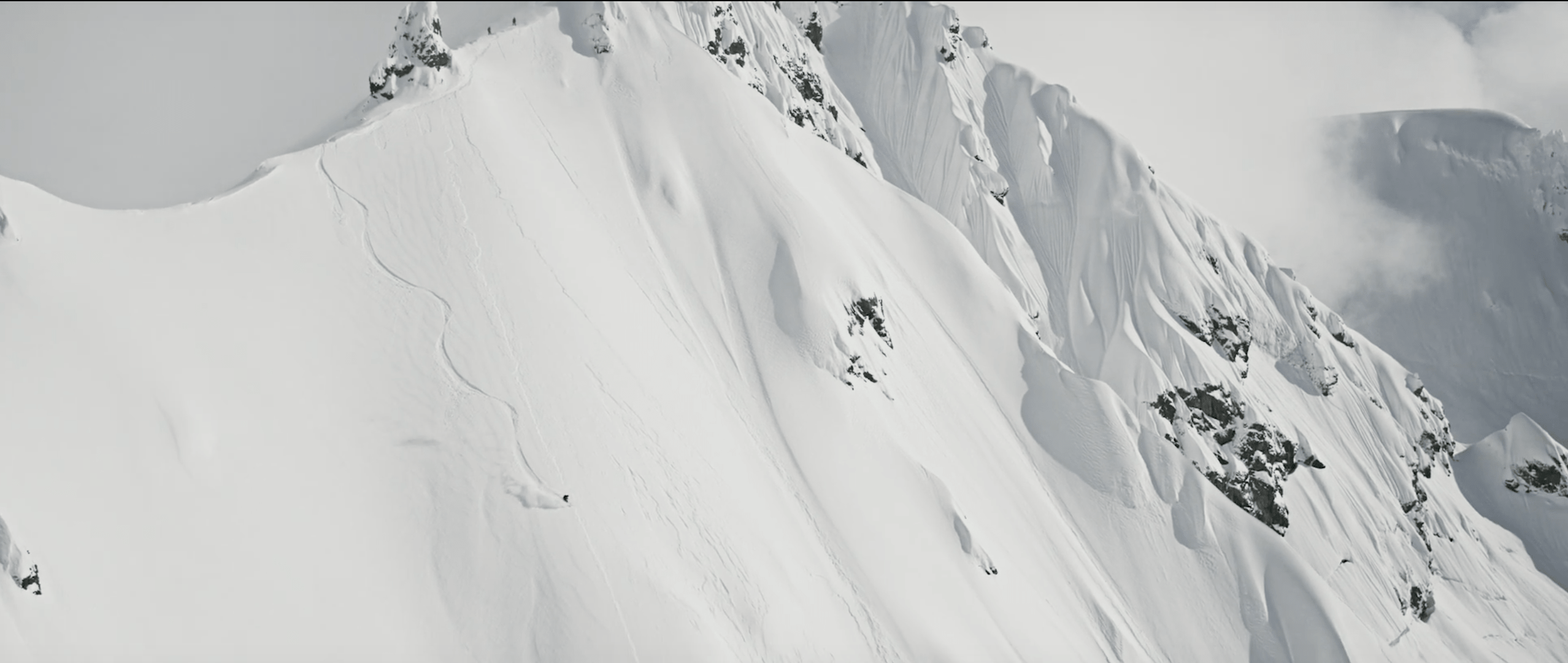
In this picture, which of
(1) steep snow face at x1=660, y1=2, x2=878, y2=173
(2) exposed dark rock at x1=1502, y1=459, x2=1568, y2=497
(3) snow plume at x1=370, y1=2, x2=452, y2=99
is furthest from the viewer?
(2) exposed dark rock at x1=1502, y1=459, x2=1568, y2=497

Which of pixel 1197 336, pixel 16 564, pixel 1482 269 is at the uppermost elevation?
pixel 16 564

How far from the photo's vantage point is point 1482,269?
10050 cm

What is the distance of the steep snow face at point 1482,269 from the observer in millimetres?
94250

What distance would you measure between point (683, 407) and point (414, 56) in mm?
25520

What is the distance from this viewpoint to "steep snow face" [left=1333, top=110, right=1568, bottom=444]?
94.2m

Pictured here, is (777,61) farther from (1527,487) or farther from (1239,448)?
(1527,487)

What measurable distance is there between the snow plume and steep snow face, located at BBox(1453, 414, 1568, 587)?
87195mm

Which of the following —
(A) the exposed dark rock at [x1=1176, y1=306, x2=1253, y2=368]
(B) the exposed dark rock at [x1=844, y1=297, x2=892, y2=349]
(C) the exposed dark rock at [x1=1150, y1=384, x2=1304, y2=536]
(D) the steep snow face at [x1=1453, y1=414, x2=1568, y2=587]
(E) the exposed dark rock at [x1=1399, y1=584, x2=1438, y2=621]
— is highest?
(B) the exposed dark rock at [x1=844, y1=297, x2=892, y2=349]

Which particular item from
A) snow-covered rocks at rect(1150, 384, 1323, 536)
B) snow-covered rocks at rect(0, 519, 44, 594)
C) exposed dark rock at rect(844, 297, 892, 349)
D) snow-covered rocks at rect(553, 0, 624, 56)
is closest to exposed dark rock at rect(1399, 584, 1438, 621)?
snow-covered rocks at rect(1150, 384, 1323, 536)

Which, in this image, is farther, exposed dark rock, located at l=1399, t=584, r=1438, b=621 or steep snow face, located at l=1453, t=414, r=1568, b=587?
steep snow face, located at l=1453, t=414, r=1568, b=587

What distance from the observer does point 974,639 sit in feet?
112

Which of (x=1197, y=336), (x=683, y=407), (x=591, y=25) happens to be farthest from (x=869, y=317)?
(x=1197, y=336)

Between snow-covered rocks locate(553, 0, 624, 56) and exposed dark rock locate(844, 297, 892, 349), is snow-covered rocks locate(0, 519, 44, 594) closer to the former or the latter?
exposed dark rock locate(844, 297, 892, 349)

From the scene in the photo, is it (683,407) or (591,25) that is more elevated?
(591,25)
